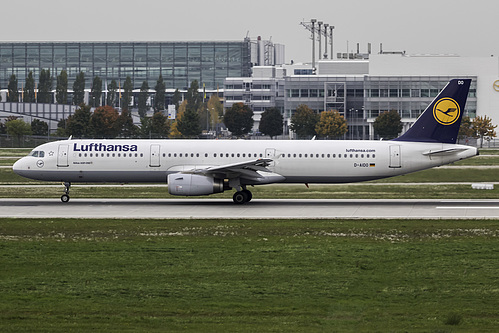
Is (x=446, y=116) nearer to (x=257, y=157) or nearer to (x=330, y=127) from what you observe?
(x=257, y=157)

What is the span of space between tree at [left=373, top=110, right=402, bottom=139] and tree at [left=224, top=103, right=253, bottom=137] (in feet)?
97.2

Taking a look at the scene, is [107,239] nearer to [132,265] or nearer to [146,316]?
[132,265]

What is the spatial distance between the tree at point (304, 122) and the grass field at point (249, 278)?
10204 centimetres

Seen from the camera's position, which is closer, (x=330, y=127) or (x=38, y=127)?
(x=38, y=127)

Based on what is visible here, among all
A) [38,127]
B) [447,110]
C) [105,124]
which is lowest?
[447,110]

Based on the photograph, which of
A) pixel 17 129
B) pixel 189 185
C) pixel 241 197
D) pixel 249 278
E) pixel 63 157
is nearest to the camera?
pixel 249 278

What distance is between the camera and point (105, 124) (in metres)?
118

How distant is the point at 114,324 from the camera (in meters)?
16.6

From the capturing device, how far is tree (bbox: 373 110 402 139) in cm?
12656

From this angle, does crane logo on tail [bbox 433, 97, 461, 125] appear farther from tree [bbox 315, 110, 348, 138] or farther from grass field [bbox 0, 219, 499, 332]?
tree [bbox 315, 110, 348, 138]

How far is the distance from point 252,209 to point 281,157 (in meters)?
3.91

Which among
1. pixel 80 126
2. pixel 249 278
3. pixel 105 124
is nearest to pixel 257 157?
pixel 249 278

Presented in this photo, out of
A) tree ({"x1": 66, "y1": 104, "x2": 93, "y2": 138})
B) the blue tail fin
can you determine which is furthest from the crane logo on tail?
tree ({"x1": 66, "y1": 104, "x2": 93, "y2": 138})

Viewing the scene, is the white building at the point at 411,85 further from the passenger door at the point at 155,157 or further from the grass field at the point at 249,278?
the grass field at the point at 249,278
